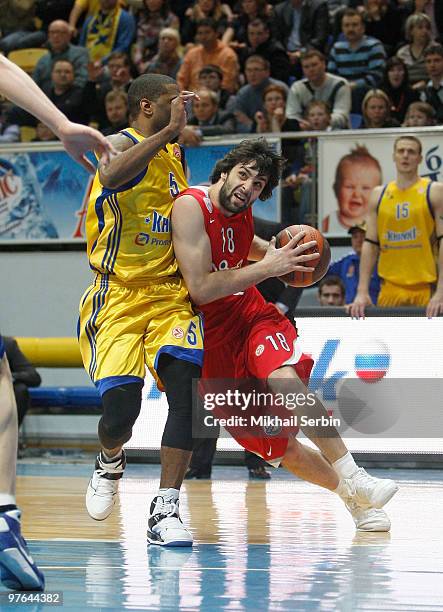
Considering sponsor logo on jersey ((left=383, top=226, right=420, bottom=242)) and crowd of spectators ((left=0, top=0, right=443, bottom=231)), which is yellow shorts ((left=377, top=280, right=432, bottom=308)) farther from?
crowd of spectators ((left=0, top=0, right=443, bottom=231))

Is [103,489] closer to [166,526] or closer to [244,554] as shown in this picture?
[166,526]

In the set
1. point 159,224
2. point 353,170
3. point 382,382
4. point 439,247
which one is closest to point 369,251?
point 439,247

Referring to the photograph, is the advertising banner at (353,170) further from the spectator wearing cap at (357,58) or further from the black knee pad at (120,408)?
the black knee pad at (120,408)

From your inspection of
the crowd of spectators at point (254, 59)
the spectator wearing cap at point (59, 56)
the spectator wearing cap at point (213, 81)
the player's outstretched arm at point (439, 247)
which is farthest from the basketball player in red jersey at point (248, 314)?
the spectator wearing cap at point (59, 56)

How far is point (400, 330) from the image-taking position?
8.21 m

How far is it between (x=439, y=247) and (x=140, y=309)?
3945 millimetres

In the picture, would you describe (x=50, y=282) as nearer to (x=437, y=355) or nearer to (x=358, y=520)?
(x=437, y=355)

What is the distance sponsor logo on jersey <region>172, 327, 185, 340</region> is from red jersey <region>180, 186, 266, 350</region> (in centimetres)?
41

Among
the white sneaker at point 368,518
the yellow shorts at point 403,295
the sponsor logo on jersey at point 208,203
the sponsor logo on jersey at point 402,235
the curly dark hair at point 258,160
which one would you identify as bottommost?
the white sneaker at point 368,518

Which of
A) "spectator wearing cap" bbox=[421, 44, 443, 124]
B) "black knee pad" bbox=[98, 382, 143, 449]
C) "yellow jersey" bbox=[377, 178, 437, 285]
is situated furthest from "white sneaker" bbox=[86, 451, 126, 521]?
"spectator wearing cap" bbox=[421, 44, 443, 124]

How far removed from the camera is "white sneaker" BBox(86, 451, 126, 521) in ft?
16.6

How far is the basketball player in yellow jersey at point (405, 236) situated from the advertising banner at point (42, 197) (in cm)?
326

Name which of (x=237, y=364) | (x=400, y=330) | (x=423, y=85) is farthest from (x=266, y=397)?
(x=423, y=85)

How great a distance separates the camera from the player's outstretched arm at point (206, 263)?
4.93m
